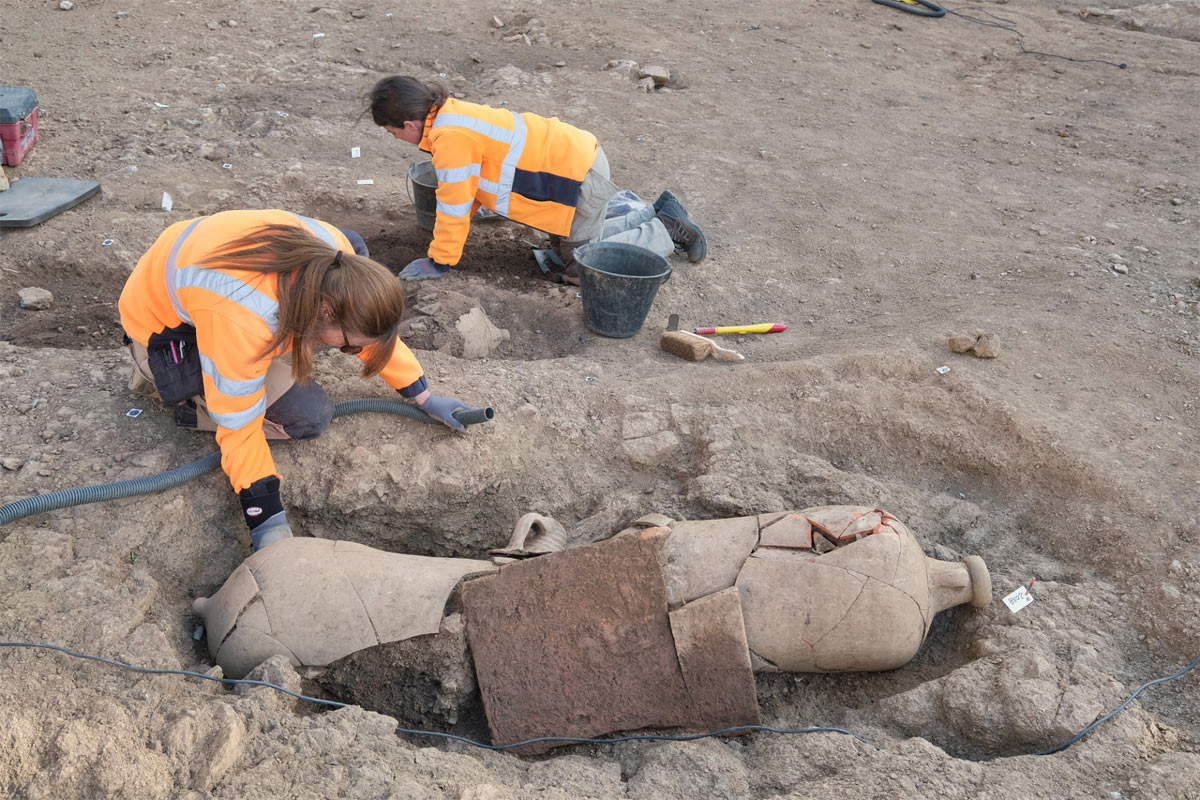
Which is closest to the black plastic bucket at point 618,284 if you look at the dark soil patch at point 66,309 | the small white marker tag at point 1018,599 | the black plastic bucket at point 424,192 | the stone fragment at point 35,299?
the black plastic bucket at point 424,192

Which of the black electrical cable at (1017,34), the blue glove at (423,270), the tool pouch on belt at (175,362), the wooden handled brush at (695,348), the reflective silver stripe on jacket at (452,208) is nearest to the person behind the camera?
the tool pouch on belt at (175,362)

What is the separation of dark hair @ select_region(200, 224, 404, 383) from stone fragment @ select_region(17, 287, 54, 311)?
2495mm

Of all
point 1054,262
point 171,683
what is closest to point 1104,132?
point 1054,262

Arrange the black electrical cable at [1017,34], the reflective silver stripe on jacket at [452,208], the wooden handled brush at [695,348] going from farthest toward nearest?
the black electrical cable at [1017,34], the reflective silver stripe on jacket at [452,208], the wooden handled brush at [695,348]

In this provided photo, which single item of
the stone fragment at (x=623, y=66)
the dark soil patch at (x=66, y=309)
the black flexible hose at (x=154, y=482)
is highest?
the black flexible hose at (x=154, y=482)

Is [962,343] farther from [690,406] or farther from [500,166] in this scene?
[500,166]

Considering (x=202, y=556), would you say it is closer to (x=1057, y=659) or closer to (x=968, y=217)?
(x=1057, y=659)

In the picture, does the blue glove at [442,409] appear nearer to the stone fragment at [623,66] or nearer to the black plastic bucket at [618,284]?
the black plastic bucket at [618,284]

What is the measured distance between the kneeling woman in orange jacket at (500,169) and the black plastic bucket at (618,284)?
0.33 m

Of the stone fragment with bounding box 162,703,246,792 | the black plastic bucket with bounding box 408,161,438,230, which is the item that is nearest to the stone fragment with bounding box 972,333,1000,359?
the black plastic bucket with bounding box 408,161,438,230

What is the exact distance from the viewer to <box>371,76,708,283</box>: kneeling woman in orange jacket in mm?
4609

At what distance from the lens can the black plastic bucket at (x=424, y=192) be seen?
542 centimetres

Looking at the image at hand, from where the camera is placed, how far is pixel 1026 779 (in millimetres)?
2502

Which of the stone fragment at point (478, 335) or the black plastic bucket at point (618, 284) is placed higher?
the black plastic bucket at point (618, 284)
